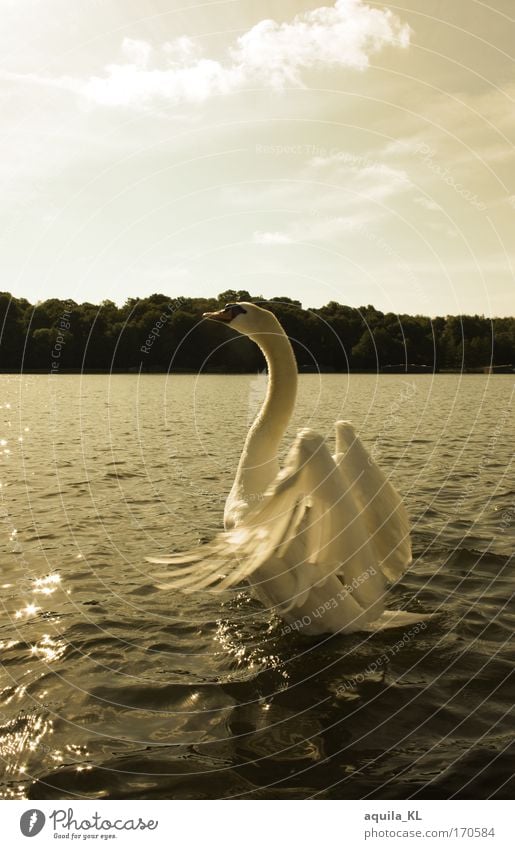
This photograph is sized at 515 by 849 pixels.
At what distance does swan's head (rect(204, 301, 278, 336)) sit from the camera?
25.2 feet

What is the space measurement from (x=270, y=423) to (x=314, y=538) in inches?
84.9

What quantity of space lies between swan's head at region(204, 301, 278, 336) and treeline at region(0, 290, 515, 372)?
1021 centimetres

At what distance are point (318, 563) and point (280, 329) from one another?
3005mm

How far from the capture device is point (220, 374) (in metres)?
93.6

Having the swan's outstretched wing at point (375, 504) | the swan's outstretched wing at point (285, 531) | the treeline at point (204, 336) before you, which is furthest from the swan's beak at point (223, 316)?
the treeline at point (204, 336)

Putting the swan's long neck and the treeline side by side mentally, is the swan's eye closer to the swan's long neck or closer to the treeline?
the swan's long neck

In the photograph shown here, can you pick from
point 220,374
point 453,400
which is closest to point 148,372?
point 220,374

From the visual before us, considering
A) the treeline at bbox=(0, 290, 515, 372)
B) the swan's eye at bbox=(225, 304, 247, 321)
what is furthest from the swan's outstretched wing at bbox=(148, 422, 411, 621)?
the treeline at bbox=(0, 290, 515, 372)

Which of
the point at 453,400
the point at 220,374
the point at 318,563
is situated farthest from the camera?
the point at 220,374

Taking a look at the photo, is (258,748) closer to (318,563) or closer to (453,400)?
(318,563)

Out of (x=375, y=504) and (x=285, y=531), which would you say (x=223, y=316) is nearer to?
(x=375, y=504)

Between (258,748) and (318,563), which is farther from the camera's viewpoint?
(318,563)

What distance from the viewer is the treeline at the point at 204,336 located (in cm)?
3219

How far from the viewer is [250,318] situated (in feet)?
25.3
